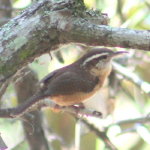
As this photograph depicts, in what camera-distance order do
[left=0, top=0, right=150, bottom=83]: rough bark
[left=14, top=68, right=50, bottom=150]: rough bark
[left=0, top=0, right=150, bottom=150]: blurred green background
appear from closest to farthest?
[left=0, top=0, right=150, bottom=83]: rough bark → [left=14, top=68, right=50, bottom=150]: rough bark → [left=0, top=0, right=150, bottom=150]: blurred green background

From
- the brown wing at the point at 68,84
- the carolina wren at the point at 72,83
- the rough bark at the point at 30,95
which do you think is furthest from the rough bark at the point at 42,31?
the rough bark at the point at 30,95

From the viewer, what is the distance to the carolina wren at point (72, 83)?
9.00ft

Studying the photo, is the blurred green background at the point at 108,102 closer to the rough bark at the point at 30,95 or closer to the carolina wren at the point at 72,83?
the rough bark at the point at 30,95

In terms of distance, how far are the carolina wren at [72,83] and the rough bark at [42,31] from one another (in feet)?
1.56

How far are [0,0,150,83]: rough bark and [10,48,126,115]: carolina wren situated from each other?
474 millimetres

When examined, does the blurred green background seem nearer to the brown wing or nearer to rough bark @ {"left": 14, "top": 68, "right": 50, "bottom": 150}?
rough bark @ {"left": 14, "top": 68, "right": 50, "bottom": 150}

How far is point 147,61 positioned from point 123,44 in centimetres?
243

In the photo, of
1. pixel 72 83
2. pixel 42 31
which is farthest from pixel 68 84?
pixel 42 31

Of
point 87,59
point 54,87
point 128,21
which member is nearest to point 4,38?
point 54,87

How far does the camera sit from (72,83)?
280cm

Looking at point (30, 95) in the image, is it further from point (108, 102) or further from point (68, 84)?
point (68, 84)

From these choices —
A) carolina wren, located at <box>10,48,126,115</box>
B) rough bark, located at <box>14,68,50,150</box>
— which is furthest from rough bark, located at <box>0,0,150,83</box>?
rough bark, located at <box>14,68,50,150</box>

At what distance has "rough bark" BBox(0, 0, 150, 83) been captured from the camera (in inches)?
80.7

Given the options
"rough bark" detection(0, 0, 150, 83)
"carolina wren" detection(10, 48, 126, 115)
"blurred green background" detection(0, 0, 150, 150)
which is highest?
"rough bark" detection(0, 0, 150, 83)
